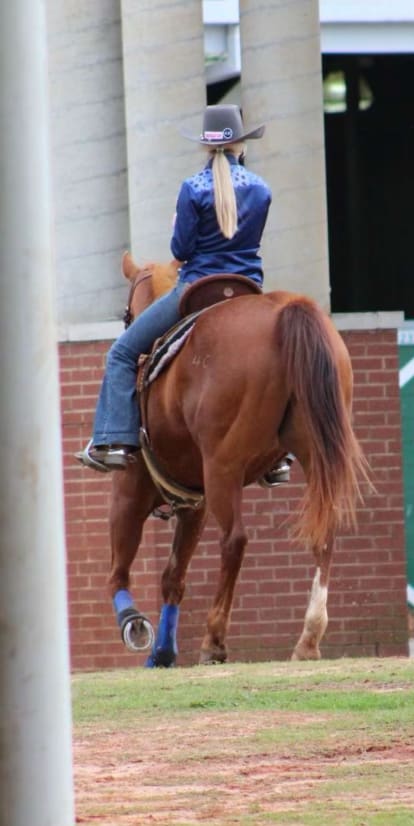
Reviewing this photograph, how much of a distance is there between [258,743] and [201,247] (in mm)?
3995

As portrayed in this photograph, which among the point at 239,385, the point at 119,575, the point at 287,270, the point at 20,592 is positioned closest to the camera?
the point at 20,592

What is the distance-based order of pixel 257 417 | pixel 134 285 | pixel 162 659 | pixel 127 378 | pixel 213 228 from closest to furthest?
pixel 257 417 < pixel 213 228 < pixel 127 378 < pixel 162 659 < pixel 134 285

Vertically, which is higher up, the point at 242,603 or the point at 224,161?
the point at 224,161

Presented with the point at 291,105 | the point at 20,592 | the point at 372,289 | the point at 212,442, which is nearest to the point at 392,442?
the point at 291,105

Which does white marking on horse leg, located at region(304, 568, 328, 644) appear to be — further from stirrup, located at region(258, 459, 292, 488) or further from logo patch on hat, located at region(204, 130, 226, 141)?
logo patch on hat, located at region(204, 130, 226, 141)

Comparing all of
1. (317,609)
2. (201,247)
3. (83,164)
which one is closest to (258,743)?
(317,609)

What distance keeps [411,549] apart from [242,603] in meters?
1.47

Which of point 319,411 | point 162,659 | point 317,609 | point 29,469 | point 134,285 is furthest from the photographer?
point 134,285

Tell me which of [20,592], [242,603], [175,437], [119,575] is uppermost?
[20,592]

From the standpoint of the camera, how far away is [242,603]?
46.3ft

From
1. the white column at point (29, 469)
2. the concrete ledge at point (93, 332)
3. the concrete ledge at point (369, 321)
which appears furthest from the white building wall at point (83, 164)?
the white column at point (29, 469)

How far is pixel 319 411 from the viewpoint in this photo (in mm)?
9586

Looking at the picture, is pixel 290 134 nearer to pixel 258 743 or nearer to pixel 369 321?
pixel 369 321

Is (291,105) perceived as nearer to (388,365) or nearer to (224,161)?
(388,365)
